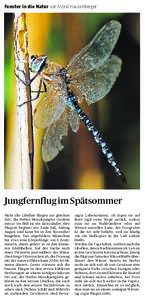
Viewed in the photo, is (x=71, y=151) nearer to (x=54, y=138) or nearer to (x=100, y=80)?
(x=54, y=138)

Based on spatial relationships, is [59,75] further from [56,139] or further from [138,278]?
[138,278]

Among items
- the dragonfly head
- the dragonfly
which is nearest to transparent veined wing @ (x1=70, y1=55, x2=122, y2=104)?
the dragonfly

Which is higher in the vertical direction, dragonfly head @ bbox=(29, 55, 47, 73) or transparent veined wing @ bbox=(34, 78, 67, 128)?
dragonfly head @ bbox=(29, 55, 47, 73)

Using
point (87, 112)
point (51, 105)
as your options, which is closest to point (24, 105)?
point (51, 105)

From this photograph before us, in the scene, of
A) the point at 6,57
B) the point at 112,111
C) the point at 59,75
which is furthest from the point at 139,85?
the point at 6,57

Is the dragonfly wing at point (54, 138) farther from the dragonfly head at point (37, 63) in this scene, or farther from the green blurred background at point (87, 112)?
the dragonfly head at point (37, 63)

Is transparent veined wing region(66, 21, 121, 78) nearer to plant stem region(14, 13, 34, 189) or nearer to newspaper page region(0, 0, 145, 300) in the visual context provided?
newspaper page region(0, 0, 145, 300)
